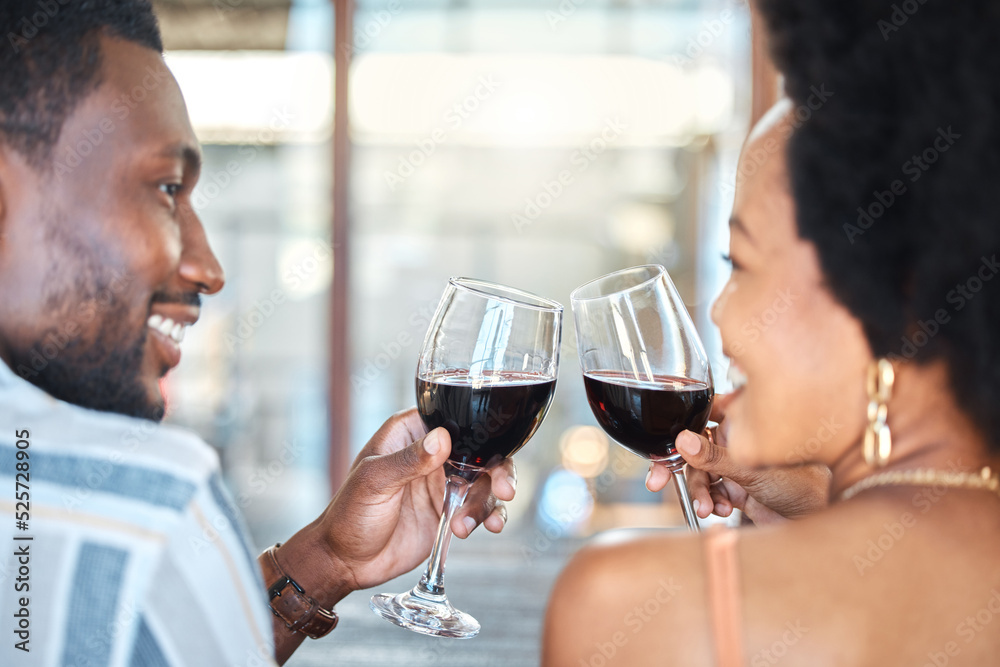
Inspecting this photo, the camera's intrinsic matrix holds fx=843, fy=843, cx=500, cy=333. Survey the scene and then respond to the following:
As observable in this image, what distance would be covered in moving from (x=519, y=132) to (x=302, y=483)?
2150 mm

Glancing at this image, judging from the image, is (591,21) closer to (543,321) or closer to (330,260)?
(330,260)

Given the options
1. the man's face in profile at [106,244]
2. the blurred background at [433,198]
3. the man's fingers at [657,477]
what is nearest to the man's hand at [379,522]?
the man's fingers at [657,477]

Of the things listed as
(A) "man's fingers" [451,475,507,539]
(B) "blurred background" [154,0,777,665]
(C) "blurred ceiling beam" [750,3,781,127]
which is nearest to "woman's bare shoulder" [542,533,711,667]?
(A) "man's fingers" [451,475,507,539]

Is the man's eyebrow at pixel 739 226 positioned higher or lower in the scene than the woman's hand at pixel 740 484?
higher

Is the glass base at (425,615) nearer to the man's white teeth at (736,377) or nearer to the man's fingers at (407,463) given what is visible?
the man's fingers at (407,463)

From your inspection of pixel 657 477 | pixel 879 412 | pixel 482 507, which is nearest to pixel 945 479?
pixel 879 412

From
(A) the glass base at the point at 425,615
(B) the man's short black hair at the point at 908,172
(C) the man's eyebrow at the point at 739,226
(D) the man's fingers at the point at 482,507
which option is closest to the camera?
(B) the man's short black hair at the point at 908,172

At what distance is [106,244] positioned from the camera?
0.97 metres

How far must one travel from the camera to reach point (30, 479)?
834 millimetres

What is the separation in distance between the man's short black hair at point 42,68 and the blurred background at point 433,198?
135 inches

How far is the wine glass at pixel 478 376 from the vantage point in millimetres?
1062

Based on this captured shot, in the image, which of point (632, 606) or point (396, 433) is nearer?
point (632, 606)

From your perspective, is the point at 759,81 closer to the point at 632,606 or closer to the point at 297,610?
the point at 297,610

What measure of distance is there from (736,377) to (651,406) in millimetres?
159
